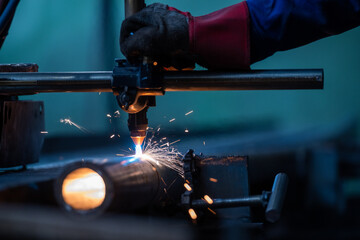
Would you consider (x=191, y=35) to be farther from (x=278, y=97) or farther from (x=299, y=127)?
(x=299, y=127)

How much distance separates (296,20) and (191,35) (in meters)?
0.28

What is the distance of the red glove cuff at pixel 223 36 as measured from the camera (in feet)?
3.04

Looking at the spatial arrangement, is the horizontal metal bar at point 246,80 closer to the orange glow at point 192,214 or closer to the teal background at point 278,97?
the orange glow at point 192,214

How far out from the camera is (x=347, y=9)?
3.03 feet

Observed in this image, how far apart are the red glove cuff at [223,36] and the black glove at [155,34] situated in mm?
29

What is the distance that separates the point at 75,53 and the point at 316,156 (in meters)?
1.68

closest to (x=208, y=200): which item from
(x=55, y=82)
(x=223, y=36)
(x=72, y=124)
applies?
(x=223, y=36)

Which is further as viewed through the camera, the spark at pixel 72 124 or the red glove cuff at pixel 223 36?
the spark at pixel 72 124

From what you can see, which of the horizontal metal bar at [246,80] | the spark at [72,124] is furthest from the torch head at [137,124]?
the spark at [72,124]

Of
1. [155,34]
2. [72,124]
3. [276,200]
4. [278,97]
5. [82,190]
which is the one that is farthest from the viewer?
[72,124]

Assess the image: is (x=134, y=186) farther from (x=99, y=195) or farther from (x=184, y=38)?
(x=184, y=38)

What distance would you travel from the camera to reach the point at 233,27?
94cm

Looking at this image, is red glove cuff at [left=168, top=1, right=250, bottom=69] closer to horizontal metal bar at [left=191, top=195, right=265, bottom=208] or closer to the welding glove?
the welding glove

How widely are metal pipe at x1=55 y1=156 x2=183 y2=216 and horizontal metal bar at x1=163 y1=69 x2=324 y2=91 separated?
25 centimetres
